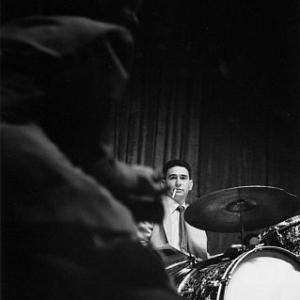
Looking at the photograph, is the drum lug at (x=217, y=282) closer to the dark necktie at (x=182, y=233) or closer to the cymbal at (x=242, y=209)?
the cymbal at (x=242, y=209)

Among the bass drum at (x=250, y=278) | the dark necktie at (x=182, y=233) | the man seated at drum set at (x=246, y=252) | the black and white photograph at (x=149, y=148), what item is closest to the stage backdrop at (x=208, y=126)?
the black and white photograph at (x=149, y=148)

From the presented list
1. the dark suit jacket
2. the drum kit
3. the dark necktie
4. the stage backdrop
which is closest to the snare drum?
the drum kit

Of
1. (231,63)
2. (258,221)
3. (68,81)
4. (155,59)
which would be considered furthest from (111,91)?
(231,63)

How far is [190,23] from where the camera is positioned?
3793 millimetres

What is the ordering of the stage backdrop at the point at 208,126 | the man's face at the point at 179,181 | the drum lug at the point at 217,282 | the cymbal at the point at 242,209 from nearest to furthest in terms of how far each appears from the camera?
the drum lug at the point at 217,282, the cymbal at the point at 242,209, the man's face at the point at 179,181, the stage backdrop at the point at 208,126

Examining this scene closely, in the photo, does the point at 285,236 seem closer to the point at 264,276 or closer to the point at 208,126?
the point at 264,276

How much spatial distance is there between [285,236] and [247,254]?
409 millimetres

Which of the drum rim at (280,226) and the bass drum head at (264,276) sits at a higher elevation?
the drum rim at (280,226)

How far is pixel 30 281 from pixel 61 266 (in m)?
0.04

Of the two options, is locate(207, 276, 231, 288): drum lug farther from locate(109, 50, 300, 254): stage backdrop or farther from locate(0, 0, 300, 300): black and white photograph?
locate(109, 50, 300, 254): stage backdrop

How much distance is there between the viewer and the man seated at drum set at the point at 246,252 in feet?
6.70

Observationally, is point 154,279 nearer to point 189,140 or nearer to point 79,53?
point 79,53

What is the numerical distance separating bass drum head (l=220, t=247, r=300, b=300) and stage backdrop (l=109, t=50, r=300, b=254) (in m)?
1.70

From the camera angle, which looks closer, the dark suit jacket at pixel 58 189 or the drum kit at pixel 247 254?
the dark suit jacket at pixel 58 189
